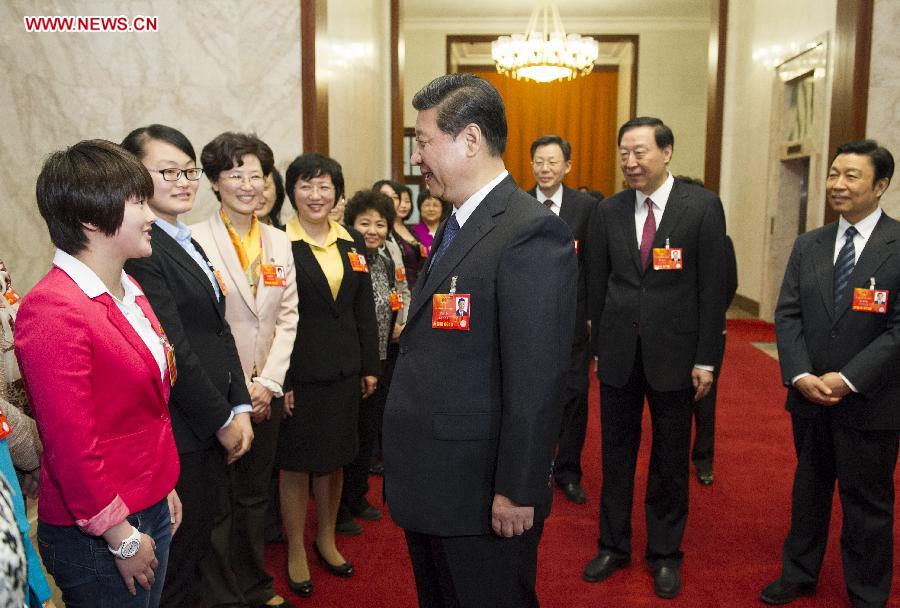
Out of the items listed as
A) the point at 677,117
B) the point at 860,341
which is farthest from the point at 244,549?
the point at 677,117

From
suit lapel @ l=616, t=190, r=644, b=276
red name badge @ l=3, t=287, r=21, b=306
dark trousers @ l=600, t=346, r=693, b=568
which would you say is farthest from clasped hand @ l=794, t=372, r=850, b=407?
red name badge @ l=3, t=287, r=21, b=306

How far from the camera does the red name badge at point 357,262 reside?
283 cm

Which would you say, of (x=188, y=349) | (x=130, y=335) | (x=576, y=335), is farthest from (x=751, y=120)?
(x=130, y=335)

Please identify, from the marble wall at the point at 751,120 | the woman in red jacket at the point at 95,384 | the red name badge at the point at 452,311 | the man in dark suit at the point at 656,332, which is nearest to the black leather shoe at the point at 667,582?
the man in dark suit at the point at 656,332

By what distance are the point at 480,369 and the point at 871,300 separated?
166cm

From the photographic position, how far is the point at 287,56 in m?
3.95

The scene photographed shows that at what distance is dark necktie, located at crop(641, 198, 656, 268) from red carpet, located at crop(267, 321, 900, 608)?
1254mm

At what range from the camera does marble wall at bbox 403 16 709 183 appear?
40.1ft

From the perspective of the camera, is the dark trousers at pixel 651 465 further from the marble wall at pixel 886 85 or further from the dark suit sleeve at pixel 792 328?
the marble wall at pixel 886 85

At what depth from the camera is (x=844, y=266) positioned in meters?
2.54

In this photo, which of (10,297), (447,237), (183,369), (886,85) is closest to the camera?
(447,237)

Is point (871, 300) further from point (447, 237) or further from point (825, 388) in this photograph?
point (447, 237)

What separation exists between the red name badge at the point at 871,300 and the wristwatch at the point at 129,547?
2299mm

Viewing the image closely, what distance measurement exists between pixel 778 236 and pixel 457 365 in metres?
8.31
